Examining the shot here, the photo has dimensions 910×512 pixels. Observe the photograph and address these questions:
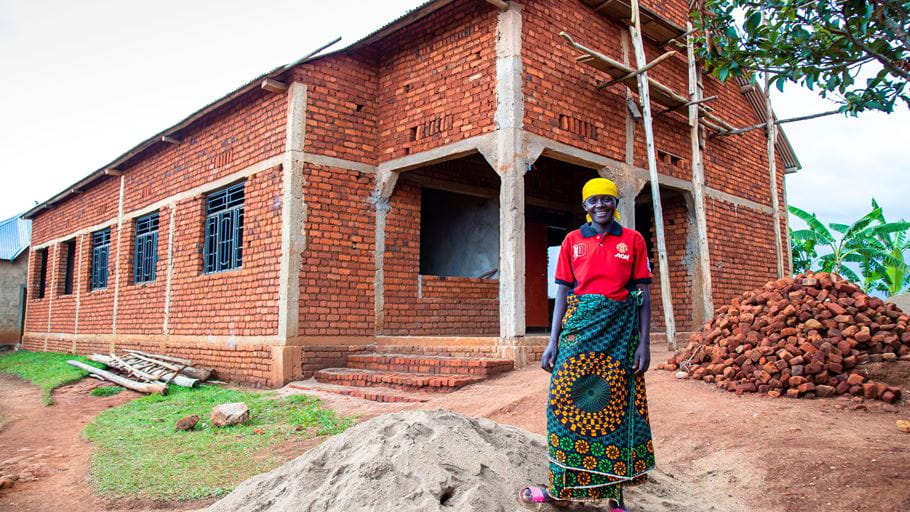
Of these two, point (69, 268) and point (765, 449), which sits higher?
point (69, 268)

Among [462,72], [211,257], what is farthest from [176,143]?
[462,72]

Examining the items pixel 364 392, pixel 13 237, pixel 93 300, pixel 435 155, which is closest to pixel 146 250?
pixel 93 300

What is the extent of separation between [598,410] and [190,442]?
4.26 metres

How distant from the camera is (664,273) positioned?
836 cm

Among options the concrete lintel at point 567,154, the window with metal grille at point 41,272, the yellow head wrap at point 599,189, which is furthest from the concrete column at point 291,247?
the window with metal grille at point 41,272

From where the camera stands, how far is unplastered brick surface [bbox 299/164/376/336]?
857 centimetres

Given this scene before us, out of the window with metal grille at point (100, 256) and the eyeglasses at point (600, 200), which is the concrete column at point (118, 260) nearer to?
the window with metal grille at point (100, 256)

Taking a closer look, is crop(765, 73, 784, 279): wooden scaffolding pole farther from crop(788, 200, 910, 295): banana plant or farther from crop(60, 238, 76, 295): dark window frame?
crop(60, 238, 76, 295): dark window frame

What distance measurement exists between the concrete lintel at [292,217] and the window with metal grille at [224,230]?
58.8 inches

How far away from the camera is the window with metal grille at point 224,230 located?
977 centimetres

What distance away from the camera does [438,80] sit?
861cm

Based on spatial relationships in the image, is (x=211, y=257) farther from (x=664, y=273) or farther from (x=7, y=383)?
(x=664, y=273)

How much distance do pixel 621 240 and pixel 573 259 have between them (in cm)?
24

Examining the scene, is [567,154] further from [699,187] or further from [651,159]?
[699,187]
